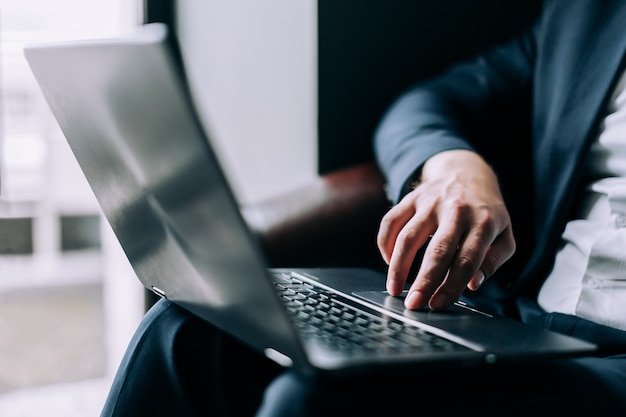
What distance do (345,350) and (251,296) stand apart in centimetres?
8

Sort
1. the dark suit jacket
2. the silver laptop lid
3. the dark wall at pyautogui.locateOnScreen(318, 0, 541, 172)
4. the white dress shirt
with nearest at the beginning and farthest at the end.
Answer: the silver laptop lid → the white dress shirt → the dark suit jacket → the dark wall at pyautogui.locateOnScreen(318, 0, 541, 172)

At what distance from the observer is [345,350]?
0.50 meters

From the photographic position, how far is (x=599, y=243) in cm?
85

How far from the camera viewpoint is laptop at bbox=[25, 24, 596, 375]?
1.49 ft

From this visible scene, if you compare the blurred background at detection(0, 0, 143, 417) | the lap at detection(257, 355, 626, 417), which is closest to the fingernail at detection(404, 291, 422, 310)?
the lap at detection(257, 355, 626, 417)

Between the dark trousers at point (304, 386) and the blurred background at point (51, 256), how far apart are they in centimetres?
102

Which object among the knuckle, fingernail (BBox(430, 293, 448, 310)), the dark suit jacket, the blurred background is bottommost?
the blurred background

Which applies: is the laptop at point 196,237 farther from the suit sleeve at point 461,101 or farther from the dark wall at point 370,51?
the dark wall at point 370,51

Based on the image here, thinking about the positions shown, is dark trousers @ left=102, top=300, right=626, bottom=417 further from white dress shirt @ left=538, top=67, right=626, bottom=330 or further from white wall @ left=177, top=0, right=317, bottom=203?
white wall @ left=177, top=0, right=317, bottom=203

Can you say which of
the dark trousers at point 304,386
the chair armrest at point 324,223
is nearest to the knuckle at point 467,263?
the dark trousers at point 304,386

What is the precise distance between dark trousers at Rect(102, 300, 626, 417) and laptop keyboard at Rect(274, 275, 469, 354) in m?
0.03

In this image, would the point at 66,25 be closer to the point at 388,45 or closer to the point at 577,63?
the point at 388,45

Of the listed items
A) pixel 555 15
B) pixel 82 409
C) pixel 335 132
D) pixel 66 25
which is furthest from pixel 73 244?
pixel 555 15

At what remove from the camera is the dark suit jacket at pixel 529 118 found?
95 cm
